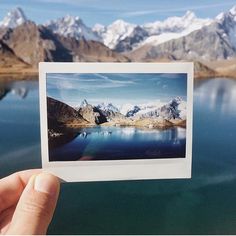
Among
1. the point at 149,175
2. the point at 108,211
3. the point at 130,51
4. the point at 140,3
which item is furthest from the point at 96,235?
the point at 140,3

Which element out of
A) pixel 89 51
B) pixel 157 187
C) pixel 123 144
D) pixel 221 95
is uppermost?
pixel 89 51

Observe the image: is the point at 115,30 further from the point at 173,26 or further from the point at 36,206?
the point at 36,206

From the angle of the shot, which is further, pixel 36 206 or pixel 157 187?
pixel 157 187

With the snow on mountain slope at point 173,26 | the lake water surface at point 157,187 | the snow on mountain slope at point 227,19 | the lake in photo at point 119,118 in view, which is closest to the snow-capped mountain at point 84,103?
the lake in photo at point 119,118

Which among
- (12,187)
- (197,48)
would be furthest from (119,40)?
(12,187)

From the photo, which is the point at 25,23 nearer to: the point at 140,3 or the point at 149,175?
the point at 140,3
